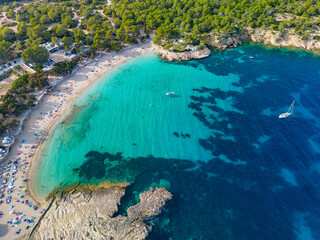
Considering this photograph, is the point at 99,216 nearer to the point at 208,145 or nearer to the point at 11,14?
the point at 208,145

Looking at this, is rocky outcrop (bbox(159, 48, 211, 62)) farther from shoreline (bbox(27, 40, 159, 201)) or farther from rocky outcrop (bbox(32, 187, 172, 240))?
rocky outcrop (bbox(32, 187, 172, 240))

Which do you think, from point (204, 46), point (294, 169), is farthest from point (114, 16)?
point (294, 169)

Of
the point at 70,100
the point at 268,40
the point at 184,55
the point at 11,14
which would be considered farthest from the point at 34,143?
the point at 268,40

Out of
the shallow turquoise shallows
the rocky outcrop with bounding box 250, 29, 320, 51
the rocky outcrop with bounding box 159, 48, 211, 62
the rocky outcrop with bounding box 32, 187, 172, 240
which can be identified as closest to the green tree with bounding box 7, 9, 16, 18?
the shallow turquoise shallows

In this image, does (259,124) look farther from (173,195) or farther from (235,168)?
(173,195)

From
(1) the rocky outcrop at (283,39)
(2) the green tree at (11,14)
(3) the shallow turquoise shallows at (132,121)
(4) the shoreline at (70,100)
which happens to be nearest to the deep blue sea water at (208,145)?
(3) the shallow turquoise shallows at (132,121)
